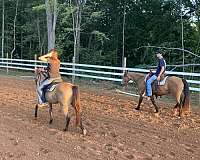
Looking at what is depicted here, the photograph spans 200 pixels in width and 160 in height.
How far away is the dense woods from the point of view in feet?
88.0

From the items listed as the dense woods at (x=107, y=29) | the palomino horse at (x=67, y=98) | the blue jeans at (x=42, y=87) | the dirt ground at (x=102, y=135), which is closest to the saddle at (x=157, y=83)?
the dirt ground at (x=102, y=135)

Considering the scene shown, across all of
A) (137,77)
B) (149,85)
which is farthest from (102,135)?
(137,77)

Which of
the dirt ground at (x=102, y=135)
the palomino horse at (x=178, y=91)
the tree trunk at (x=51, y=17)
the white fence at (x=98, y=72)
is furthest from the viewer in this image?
the tree trunk at (x=51, y=17)

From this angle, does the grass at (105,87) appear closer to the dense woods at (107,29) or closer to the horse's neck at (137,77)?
the horse's neck at (137,77)

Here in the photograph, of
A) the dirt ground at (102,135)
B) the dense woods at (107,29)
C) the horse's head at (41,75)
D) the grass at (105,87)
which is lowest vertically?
the dirt ground at (102,135)

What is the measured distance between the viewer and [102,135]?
9078 mm

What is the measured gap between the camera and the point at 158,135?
9.24m

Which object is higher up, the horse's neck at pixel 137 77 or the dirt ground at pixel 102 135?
the horse's neck at pixel 137 77

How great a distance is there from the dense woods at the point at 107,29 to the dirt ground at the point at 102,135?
1404 cm

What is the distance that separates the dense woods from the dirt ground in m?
14.0

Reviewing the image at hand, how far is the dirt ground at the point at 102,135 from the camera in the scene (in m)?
7.66

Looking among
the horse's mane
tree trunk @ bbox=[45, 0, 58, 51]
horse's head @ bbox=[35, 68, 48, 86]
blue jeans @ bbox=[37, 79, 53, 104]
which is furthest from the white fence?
blue jeans @ bbox=[37, 79, 53, 104]

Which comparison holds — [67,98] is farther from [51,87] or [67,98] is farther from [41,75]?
[41,75]

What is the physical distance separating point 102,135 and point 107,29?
84.9 feet
